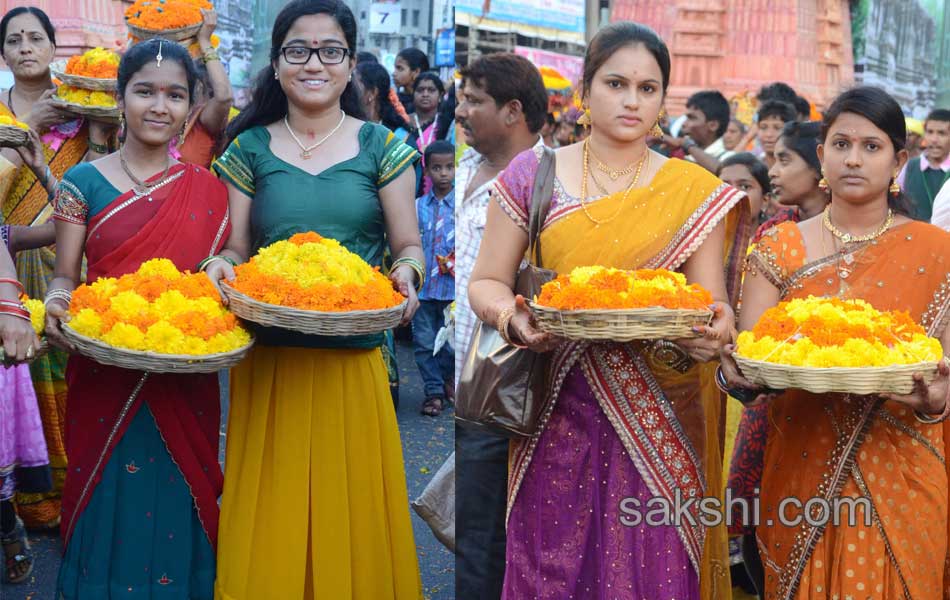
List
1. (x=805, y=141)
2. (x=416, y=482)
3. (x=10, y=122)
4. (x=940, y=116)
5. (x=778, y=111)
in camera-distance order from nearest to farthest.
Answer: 1. (x=10, y=122)
2. (x=805, y=141)
3. (x=416, y=482)
4. (x=778, y=111)
5. (x=940, y=116)

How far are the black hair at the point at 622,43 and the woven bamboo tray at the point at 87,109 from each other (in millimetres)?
2884

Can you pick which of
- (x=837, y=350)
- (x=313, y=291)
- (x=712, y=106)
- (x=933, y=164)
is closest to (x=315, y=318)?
(x=313, y=291)

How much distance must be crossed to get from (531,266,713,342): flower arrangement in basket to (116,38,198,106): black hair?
1914 millimetres

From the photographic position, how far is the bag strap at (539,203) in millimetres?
3527

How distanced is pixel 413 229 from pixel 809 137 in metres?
2.27

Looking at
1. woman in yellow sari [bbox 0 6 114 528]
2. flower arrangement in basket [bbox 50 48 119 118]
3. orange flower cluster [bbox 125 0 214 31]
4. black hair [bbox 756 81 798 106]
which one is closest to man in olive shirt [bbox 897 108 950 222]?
black hair [bbox 756 81 798 106]

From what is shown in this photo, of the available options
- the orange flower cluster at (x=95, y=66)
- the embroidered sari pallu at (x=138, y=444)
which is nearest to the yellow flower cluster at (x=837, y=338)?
the embroidered sari pallu at (x=138, y=444)

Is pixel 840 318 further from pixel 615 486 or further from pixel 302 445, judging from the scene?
pixel 302 445

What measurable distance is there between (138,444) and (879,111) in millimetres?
2773

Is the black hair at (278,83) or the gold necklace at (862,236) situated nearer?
the gold necklace at (862,236)

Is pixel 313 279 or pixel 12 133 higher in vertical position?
pixel 12 133

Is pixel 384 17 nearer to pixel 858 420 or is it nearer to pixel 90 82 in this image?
pixel 90 82

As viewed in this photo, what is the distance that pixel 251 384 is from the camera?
4.15 m

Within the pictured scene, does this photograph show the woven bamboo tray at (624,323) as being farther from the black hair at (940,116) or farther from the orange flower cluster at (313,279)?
the black hair at (940,116)
